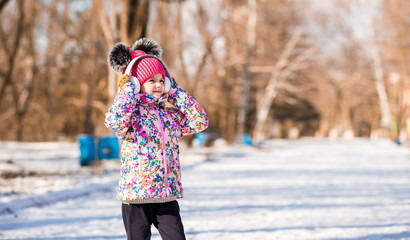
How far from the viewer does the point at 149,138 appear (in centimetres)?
307

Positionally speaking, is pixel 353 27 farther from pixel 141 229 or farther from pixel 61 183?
pixel 141 229

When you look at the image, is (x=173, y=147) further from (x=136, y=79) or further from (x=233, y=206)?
(x=233, y=206)

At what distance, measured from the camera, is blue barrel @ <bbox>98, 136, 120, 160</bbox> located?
12688mm

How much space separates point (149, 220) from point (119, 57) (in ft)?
3.53

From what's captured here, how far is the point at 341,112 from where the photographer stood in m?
67.1

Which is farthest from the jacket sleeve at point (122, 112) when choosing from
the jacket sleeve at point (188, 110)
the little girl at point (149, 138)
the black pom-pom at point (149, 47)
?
the black pom-pom at point (149, 47)

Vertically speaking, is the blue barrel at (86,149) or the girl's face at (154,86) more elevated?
the girl's face at (154,86)

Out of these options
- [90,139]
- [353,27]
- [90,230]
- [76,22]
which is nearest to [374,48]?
[353,27]

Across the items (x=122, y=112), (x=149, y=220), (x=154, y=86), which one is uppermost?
(x=154, y=86)

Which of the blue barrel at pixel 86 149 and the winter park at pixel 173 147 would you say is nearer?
the winter park at pixel 173 147

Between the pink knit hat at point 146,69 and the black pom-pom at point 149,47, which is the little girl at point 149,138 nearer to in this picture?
the pink knit hat at point 146,69

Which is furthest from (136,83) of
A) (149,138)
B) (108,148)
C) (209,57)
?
(209,57)

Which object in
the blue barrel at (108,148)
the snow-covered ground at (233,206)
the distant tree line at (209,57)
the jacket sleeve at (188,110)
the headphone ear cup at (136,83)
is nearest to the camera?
the headphone ear cup at (136,83)

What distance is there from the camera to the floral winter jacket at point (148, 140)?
2.98m
